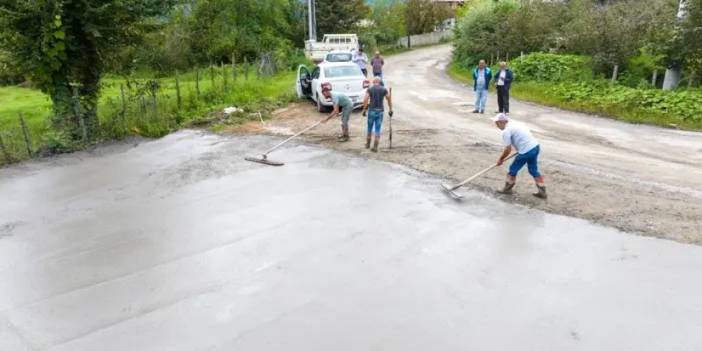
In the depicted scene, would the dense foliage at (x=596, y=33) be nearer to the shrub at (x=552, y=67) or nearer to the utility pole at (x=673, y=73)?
the utility pole at (x=673, y=73)

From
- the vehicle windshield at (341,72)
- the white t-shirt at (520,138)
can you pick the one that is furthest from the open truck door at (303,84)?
the white t-shirt at (520,138)

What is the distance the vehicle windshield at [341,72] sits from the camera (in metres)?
15.9

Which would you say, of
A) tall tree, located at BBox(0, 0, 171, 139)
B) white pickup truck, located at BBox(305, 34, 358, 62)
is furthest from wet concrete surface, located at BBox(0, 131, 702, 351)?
white pickup truck, located at BBox(305, 34, 358, 62)

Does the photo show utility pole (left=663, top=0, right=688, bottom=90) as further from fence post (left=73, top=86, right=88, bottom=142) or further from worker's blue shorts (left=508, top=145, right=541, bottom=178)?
fence post (left=73, top=86, right=88, bottom=142)

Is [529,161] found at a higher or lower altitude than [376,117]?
lower

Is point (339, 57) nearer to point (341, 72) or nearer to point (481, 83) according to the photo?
point (341, 72)

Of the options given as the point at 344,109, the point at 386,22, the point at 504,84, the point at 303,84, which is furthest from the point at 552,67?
the point at 386,22

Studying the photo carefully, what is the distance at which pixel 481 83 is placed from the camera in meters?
14.9

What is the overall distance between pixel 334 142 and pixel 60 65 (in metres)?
7.13

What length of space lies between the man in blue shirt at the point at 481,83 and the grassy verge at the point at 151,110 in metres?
6.64

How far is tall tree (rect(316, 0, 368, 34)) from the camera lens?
40.1 m

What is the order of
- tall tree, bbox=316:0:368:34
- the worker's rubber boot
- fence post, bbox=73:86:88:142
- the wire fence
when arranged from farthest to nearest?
tall tree, bbox=316:0:368:34 < fence post, bbox=73:86:88:142 < the worker's rubber boot < the wire fence

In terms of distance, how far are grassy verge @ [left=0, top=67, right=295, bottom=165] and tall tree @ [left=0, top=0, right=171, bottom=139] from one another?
546 millimetres

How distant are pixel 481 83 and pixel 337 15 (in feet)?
91.8
